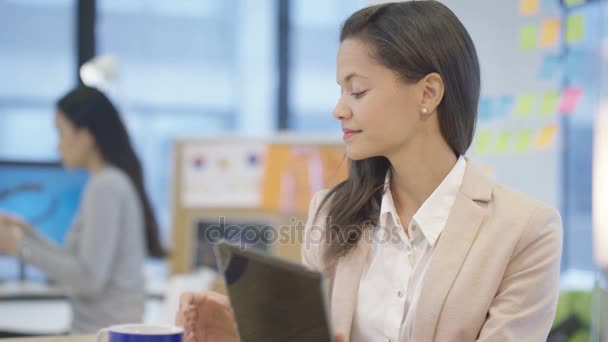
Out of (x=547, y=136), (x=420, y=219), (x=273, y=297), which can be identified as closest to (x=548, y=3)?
(x=547, y=136)

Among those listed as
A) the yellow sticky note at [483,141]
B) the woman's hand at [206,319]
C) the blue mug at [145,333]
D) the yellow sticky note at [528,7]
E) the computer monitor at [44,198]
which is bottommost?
the computer monitor at [44,198]

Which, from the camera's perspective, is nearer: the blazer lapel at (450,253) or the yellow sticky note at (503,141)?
the blazer lapel at (450,253)

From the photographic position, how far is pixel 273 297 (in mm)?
1022

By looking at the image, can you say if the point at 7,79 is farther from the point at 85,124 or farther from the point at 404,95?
the point at 404,95

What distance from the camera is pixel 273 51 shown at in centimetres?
510

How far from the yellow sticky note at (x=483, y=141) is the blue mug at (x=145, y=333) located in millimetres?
2212

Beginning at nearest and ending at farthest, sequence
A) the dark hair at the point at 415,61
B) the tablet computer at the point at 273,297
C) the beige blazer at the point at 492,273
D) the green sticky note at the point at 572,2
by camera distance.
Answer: the tablet computer at the point at 273,297
the beige blazer at the point at 492,273
the dark hair at the point at 415,61
the green sticky note at the point at 572,2

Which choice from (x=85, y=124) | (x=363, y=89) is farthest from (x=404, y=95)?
(x=85, y=124)

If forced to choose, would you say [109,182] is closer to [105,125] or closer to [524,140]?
[105,125]

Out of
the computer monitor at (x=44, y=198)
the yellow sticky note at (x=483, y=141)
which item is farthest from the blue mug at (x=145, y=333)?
the computer monitor at (x=44, y=198)

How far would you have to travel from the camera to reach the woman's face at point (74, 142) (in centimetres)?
284

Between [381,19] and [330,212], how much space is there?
15.4 inches

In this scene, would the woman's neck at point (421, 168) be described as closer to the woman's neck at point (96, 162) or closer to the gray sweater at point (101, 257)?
the gray sweater at point (101, 257)

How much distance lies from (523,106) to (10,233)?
6.24ft
